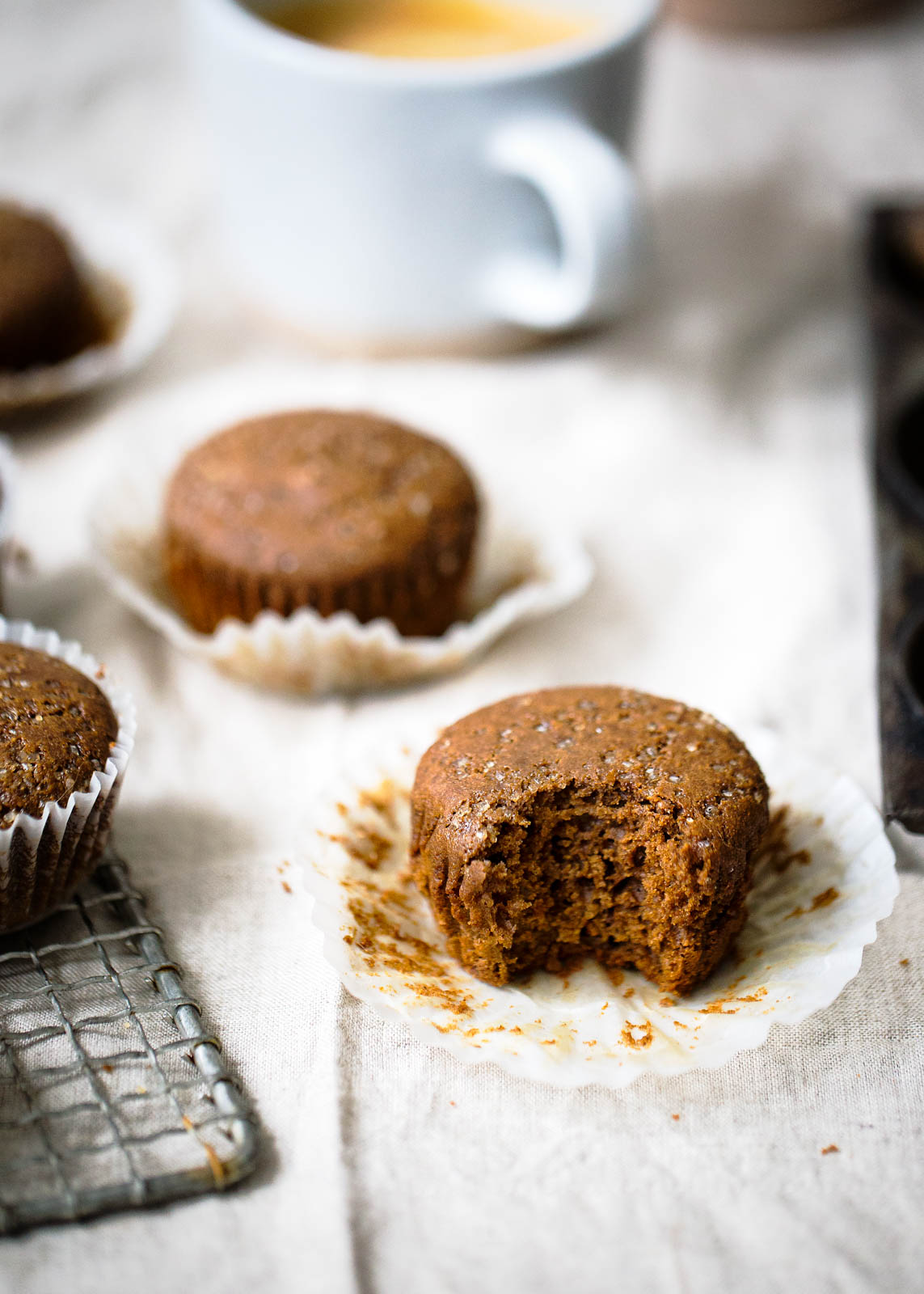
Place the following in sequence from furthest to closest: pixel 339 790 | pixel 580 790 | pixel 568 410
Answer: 1. pixel 568 410
2. pixel 339 790
3. pixel 580 790

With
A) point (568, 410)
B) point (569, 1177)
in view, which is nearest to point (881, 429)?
point (568, 410)

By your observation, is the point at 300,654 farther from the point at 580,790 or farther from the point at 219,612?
the point at 580,790

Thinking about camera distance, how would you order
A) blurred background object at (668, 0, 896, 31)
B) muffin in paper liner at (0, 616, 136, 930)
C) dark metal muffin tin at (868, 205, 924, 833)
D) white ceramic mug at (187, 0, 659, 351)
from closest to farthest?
muffin in paper liner at (0, 616, 136, 930), dark metal muffin tin at (868, 205, 924, 833), white ceramic mug at (187, 0, 659, 351), blurred background object at (668, 0, 896, 31)

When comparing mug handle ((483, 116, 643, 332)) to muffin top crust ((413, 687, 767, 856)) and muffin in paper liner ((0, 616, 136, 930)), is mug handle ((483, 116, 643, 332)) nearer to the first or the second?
muffin top crust ((413, 687, 767, 856))

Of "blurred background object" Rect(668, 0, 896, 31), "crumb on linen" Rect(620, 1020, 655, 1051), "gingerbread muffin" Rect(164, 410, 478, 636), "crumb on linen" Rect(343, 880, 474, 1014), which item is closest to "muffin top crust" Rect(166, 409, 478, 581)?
"gingerbread muffin" Rect(164, 410, 478, 636)

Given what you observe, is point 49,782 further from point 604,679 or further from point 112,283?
point 112,283

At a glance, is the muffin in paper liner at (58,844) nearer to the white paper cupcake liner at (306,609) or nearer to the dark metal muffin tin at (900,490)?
the white paper cupcake liner at (306,609)
